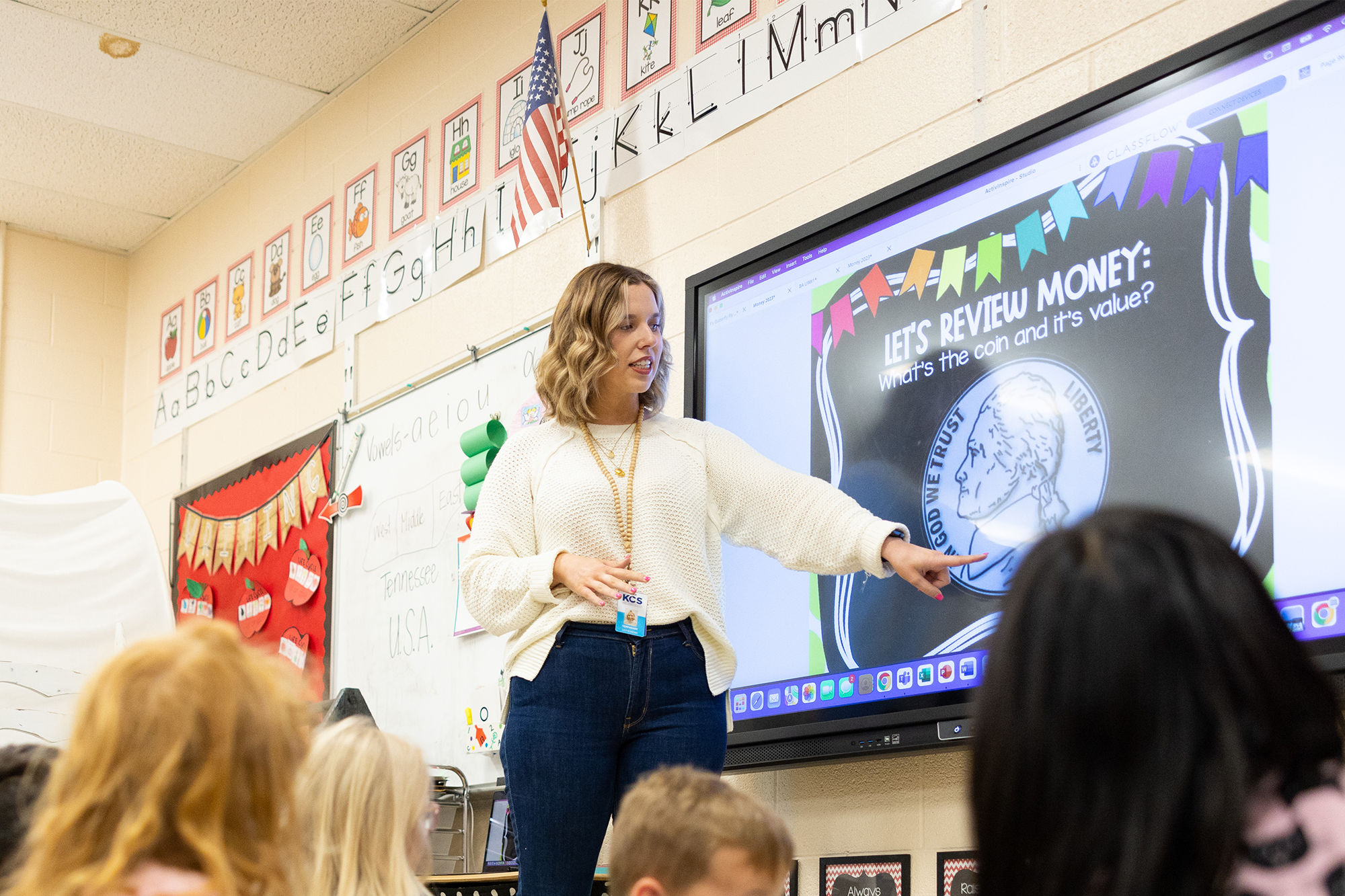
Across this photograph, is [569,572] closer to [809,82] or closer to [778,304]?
[778,304]

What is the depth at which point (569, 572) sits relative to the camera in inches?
79.3

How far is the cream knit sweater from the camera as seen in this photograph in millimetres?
2082

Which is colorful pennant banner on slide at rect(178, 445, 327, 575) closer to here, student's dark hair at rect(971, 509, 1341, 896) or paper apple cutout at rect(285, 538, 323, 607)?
paper apple cutout at rect(285, 538, 323, 607)

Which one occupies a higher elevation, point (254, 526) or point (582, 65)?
point (582, 65)

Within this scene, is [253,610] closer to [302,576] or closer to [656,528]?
[302,576]

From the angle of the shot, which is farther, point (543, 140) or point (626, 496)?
point (543, 140)

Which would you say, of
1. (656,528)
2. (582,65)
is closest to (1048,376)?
(656,528)

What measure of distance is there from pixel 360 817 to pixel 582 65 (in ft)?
7.79

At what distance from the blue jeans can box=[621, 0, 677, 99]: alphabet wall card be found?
1.63 m

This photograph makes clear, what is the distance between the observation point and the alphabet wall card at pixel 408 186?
4.11m

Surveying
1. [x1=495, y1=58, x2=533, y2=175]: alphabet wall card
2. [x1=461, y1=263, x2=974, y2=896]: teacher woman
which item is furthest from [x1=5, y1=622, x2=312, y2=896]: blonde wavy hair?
[x1=495, y1=58, x2=533, y2=175]: alphabet wall card

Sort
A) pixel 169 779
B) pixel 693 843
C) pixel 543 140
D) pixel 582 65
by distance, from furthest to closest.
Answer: pixel 582 65 → pixel 543 140 → pixel 693 843 → pixel 169 779

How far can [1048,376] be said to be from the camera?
2.21 m

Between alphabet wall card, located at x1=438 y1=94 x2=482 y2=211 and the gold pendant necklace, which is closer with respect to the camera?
the gold pendant necklace
